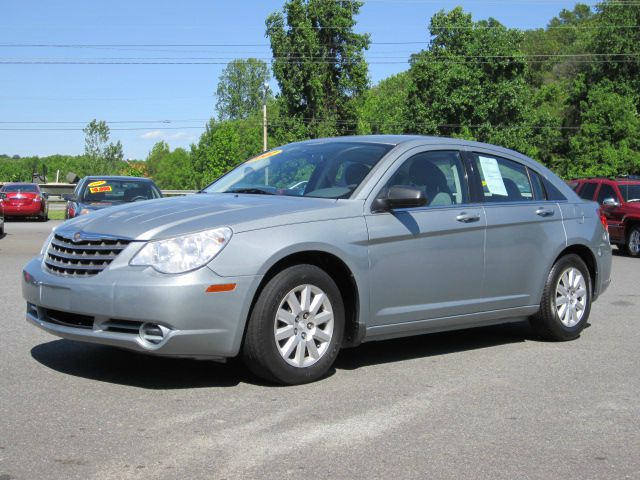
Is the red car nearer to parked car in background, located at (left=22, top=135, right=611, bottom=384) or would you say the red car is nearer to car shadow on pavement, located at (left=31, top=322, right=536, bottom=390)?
car shadow on pavement, located at (left=31, top=322, right=536, bottom=390)

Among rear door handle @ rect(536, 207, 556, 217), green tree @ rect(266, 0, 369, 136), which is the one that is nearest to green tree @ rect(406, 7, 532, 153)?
green tree @ rect(266, 0, 369, 136)

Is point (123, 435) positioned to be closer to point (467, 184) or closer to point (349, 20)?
point (467, 184)

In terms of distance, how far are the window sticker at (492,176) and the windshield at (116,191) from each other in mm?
11016

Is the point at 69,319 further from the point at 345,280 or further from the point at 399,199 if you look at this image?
the point at 399,199

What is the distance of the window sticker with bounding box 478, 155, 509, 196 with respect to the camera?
723 cm

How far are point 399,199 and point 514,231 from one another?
145 centimetres

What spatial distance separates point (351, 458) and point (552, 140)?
205ft

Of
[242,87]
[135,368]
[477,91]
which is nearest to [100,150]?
[242,87]

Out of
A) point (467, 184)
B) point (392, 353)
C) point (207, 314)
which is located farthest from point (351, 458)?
point (467, 184)

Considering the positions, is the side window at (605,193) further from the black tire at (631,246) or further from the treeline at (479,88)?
the treeline at (479,88)

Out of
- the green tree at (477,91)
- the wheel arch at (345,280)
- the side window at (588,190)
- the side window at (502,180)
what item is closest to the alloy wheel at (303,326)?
the wheel arch at (345,280)

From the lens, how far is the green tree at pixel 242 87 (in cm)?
11075

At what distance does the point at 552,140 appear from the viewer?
63938 mm

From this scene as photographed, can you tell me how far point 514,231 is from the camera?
7.17m
